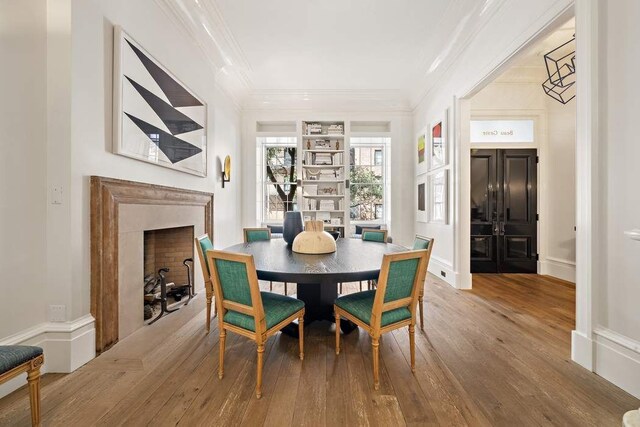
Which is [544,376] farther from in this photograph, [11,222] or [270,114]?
[270,114]

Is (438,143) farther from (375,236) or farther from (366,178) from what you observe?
(375,236)

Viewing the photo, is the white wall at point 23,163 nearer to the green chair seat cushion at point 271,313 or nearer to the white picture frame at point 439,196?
the green chair seat cushion at point 271,313

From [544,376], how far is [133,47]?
3.72 metres

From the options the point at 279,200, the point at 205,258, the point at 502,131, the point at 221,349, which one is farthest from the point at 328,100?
the point at 221,349

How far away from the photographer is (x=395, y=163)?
558 cm

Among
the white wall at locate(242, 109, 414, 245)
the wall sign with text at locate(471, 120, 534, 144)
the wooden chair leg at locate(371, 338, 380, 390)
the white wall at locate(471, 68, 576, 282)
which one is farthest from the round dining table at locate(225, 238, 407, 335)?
the white wall at locate(471, 68, 576, 282)

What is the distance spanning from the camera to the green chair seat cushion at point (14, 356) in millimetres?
1163

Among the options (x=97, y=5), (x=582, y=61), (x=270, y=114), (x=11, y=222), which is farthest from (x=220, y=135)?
(x=582, y=61)

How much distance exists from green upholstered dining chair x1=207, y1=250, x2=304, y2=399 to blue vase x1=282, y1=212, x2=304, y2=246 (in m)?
0.89

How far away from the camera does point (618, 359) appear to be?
167 cm

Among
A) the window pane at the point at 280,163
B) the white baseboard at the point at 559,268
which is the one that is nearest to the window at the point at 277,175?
the window pane at the point at 280,163

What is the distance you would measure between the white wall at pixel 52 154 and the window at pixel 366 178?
4.29 m

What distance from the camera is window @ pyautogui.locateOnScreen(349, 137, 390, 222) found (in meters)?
5.73

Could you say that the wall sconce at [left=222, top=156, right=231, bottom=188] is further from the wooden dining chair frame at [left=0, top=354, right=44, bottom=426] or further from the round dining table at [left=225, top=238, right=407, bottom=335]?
the wooden dining chair frame at [left=0, top=354, right=44, bottom=426]
